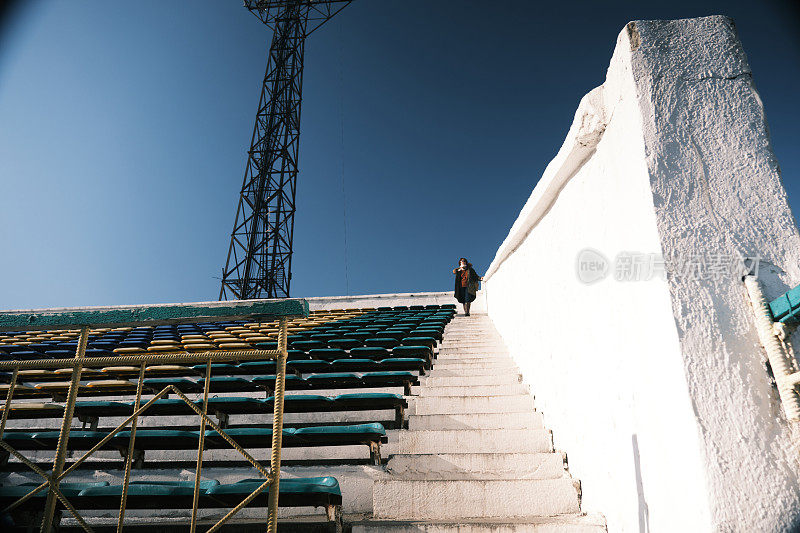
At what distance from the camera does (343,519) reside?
244cm

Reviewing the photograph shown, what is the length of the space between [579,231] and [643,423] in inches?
42.9

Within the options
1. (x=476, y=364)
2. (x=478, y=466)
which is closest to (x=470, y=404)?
(x=478, y=466)

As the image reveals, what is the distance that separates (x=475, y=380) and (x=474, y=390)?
13.8 inches

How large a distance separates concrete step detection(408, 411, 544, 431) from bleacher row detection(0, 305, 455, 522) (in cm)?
21

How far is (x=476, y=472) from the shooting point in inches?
106

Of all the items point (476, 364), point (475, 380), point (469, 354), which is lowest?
point (475, 380)

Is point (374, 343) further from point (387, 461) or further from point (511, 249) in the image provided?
point (387, 461)

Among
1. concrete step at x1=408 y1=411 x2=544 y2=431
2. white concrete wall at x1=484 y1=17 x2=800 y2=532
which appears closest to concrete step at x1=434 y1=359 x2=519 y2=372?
concrete step at x1=408 y1=411 x2=544 y2=431

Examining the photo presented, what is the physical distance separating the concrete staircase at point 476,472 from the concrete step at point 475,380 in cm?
14

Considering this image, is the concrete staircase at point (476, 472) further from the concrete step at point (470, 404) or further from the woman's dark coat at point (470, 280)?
the woman's dark coat at point (470, 280)

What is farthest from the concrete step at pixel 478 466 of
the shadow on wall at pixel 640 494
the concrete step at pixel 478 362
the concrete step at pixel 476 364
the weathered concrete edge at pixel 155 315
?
the concrete step at pixel 478 362

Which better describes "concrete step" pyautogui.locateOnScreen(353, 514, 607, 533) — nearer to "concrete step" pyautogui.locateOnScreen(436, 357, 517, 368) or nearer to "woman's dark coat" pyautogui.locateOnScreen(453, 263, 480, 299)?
"concrete step" pyautogui.locateOnScreen(436, 357, 517, 368)

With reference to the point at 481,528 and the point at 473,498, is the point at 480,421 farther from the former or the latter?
the point at 481,528

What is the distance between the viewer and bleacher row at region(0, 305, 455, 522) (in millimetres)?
2195
